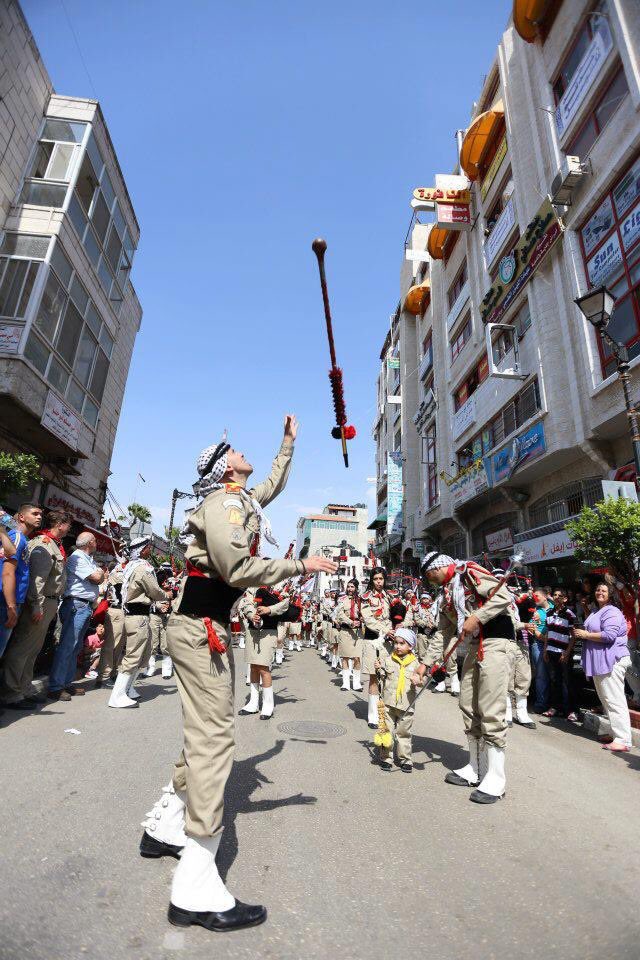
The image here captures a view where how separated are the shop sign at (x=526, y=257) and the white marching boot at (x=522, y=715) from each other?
14309mm

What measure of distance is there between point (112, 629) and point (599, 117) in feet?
61.9

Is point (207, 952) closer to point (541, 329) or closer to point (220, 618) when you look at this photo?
point (220, 618)

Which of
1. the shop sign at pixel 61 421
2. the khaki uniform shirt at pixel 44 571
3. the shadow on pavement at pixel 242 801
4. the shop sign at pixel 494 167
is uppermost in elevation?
the shop sign at pixel 494 167

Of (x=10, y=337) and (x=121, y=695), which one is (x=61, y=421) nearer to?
(x=10, y=337)

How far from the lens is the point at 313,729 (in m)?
6.62

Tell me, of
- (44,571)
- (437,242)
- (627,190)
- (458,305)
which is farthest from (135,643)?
(437,242)

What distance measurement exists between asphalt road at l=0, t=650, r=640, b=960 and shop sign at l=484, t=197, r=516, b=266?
2015 centimetres

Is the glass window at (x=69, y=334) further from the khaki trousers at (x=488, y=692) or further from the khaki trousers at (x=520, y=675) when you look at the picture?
the khaki trousers at (x=488, y=692)

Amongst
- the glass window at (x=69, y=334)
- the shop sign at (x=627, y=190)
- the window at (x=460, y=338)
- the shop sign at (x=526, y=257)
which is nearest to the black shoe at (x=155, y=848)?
the shop sign at (x=627, y=190)

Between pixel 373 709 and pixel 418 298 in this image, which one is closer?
pixel 373 709

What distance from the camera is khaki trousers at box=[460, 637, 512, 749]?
4492mm

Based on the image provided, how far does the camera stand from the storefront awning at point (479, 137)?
2083 cm

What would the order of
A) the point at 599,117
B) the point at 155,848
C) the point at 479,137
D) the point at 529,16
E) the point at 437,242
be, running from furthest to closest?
the point at 437,242 → the point at 479,137 → the point at 529,16 → the point at 599,117 → the point at 155,848

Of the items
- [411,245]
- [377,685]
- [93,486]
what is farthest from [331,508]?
[377,685]
